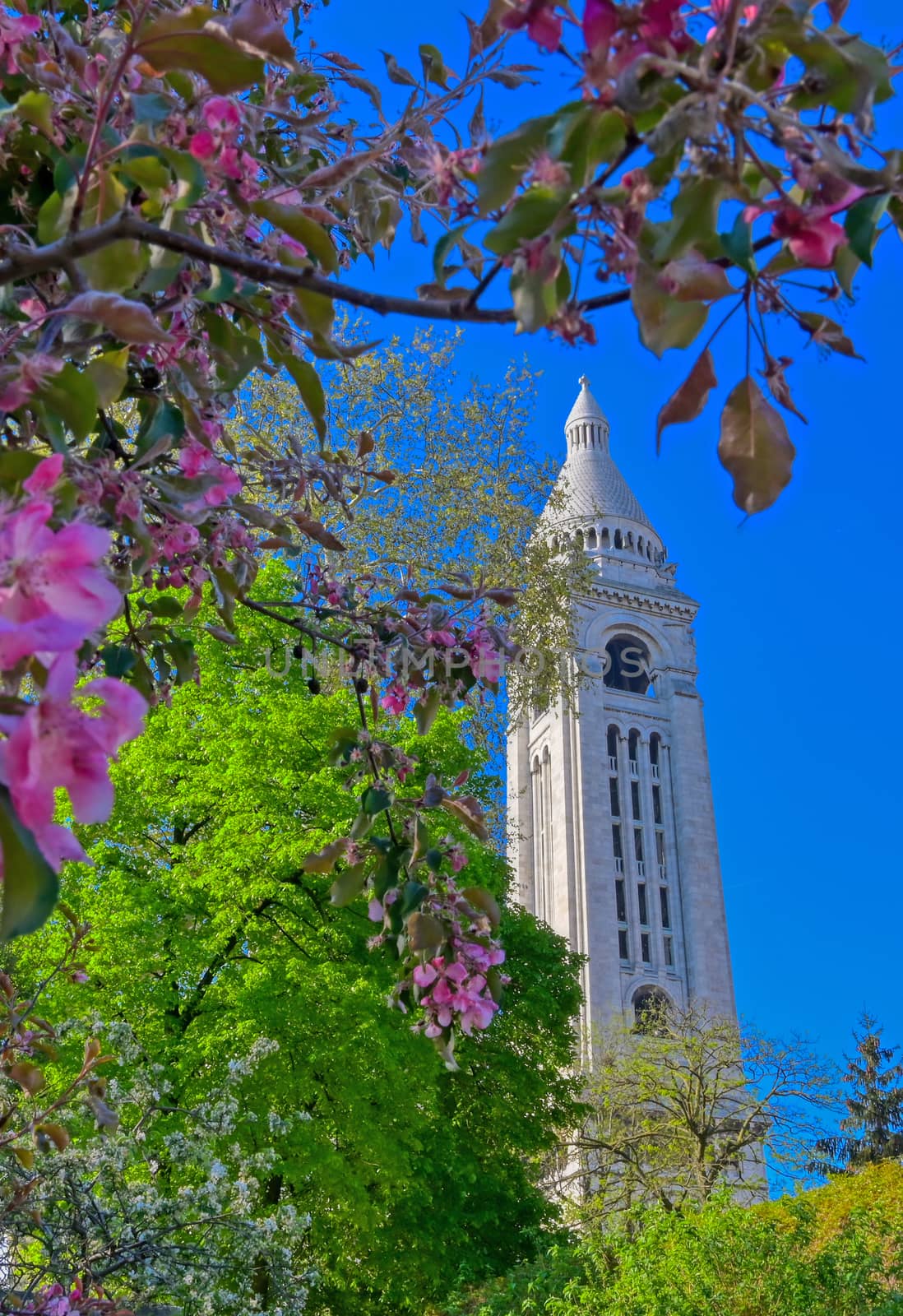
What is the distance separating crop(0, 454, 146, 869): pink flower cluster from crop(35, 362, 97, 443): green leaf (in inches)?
14.6

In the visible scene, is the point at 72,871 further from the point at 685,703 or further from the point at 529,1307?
the point at 685,703

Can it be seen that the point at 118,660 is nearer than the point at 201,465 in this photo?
No

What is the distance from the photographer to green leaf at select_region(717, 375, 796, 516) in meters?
1.13

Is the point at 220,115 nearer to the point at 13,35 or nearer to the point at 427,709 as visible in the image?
the point at 13,35

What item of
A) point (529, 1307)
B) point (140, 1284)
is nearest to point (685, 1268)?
point (529, 1307)

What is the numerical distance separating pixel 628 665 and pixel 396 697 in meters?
53.4

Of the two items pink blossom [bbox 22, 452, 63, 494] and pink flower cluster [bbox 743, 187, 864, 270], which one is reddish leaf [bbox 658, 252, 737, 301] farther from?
pink blossom [bbox 22, 452, 63, 494]

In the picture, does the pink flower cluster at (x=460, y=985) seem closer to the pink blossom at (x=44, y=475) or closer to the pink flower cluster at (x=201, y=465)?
the pink flower cluster at (x=201, y=465)

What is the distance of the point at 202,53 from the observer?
1338 mm

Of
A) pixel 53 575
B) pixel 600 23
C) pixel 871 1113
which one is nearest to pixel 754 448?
pixel 600 23

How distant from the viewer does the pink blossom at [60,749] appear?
2.84 ft

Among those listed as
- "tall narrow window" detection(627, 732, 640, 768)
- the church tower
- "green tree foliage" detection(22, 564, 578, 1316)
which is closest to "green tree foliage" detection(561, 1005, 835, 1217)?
"green tree foliage" detection(22, 564, 578, 1316)

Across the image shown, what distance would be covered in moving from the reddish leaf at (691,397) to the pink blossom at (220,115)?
91 cm

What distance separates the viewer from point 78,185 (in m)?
1.41
